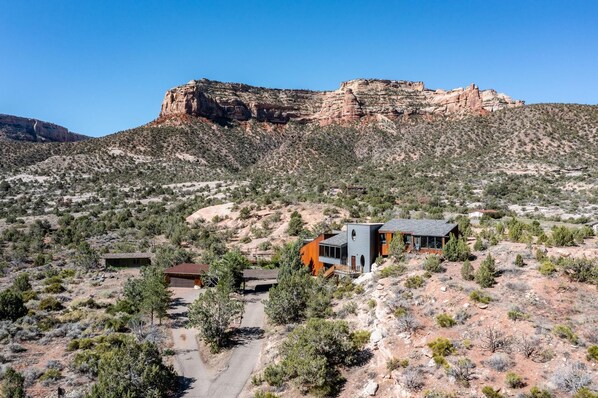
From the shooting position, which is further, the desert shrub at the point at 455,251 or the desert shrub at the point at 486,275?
the desert shrub at the point at 455,251

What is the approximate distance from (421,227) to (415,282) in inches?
295

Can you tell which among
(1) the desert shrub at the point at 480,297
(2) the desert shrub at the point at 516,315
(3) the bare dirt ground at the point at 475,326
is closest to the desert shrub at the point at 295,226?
(3) the bare dirt ground at the point at 475,326

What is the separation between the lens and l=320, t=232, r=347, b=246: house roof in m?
33.0

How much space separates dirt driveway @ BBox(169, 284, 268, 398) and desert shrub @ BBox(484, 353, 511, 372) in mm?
11553

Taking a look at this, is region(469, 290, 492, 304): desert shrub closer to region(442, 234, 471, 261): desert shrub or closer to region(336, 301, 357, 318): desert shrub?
region(442, 234, 471, 261): desert shrub

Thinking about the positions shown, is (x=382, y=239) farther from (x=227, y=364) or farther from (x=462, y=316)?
(x=227, y=364)

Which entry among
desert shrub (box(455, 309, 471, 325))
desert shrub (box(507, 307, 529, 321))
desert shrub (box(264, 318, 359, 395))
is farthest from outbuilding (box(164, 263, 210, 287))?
desert shrub (box(507, 307, 529, 321))

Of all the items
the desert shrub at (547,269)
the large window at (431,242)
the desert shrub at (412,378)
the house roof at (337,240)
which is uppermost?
the large window at (431,242)

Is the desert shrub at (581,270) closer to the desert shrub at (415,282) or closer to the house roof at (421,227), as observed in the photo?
the desert shrub at (415,282)

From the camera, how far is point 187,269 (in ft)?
129

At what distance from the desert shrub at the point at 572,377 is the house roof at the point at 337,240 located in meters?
19.1

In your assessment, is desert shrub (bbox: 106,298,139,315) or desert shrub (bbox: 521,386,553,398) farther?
desert shrub (bbox: 106,298,139,315)

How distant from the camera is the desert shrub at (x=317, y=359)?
1808cm

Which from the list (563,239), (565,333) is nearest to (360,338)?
(565,333)
